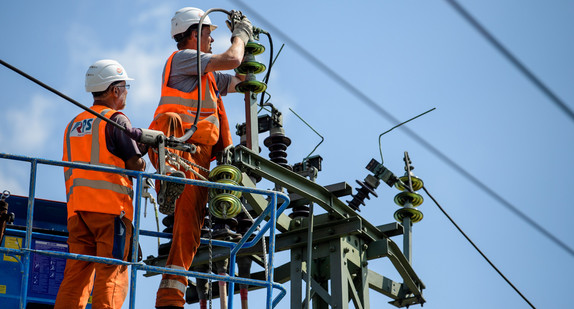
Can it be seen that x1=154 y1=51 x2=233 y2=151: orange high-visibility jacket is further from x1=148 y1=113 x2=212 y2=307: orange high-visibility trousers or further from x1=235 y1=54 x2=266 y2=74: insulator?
x1=235 y1=54 x2=266 y2=74: insulator

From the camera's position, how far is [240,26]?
9812 millimetres

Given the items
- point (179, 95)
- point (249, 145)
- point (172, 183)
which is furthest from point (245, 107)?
point (172, 183)

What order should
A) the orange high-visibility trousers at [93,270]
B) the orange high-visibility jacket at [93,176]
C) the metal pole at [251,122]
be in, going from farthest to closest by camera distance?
the metal pole at [251,122]
the orange high-visibility jacket at [93,176]
the orange high-visibility trousers at [93,270]

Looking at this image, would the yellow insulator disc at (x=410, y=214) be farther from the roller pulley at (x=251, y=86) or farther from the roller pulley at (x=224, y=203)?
the roller pulley at (x=224, y=203)

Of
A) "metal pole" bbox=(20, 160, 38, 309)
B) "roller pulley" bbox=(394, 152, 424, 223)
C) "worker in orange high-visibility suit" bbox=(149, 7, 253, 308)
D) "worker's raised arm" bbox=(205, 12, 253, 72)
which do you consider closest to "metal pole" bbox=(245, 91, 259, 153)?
"worker in orange high-visibility suit" bbox=(149, 7, 253, 308)

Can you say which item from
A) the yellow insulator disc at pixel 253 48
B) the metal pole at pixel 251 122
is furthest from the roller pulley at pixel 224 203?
the yellow insulator disc at pixel 253 48

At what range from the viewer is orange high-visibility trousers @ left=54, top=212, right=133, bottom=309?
7.80 metres

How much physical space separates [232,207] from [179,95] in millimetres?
1220

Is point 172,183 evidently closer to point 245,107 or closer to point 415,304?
point 245,107

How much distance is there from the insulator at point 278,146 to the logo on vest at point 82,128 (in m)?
3.71

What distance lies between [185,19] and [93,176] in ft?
7.38

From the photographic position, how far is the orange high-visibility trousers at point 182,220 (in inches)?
336

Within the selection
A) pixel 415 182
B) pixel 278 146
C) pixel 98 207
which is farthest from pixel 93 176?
pixel 415 182

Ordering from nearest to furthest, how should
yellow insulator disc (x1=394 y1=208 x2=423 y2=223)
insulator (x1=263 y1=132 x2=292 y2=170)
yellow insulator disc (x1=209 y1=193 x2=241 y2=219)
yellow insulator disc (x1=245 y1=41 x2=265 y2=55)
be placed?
yellow insulator disc (x1=209 y1=193 x2=241 y2=219) → yellow insulator disc (x1=245 y1=41 x2=265 y2=55) → insulator (x1=263 y1=132 x2=292 y2=170) → yellow insulator disc (x1=394 y1=208 x2=423 y2=223)
